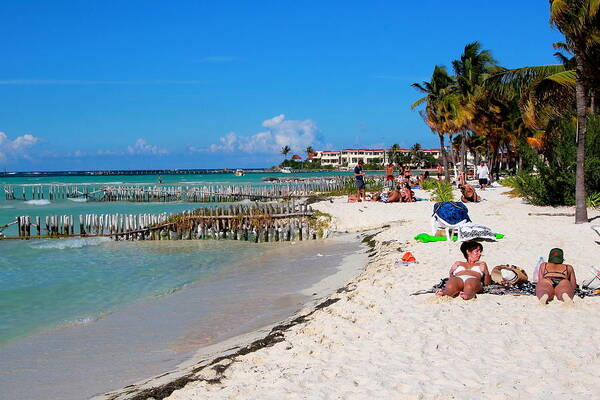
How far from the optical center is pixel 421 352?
564cm

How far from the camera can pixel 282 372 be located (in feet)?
17.7

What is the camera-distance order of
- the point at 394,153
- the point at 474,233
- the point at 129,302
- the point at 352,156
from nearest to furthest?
the point at 129,302 < the point at 474,233 < the point at 394,153 < the point at 352,156

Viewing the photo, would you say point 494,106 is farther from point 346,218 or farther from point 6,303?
point 6,303

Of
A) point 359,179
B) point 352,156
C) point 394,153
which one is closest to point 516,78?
point 359,179

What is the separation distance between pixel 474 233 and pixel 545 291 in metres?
5.09

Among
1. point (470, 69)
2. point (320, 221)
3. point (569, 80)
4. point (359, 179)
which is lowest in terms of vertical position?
point (320, 221)

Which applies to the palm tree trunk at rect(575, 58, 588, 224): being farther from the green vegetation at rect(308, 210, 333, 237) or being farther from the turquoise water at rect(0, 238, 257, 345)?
the turquoise water at rect(0, 238, 257, 345)

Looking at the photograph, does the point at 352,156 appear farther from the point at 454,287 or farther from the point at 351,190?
the point at 454,287

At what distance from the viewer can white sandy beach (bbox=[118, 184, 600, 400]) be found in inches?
188

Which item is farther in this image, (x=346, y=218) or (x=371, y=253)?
(x=346, y=218)

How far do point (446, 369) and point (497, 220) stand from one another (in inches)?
447

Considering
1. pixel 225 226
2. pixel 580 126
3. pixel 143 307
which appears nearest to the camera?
pixel 143 307

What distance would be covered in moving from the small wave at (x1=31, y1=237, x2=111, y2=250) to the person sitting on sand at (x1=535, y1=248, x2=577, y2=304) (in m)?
15.3

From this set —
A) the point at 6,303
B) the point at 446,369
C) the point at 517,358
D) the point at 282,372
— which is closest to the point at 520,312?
the point at 517,358
